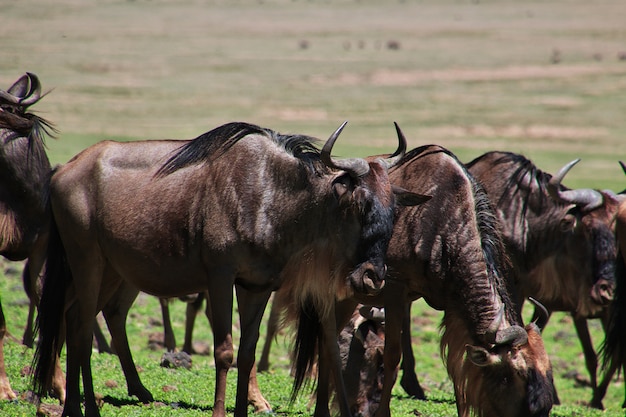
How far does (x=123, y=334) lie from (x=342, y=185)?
8.36ft

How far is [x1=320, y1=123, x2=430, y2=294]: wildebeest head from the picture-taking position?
6441 millimetres

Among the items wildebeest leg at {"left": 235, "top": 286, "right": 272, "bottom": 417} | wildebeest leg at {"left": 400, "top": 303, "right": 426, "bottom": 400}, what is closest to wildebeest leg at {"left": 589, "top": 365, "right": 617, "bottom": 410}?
wildebeest leg at {"left": 400, "top": 303, "right": 426, "bottom": 400}

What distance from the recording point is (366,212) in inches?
254

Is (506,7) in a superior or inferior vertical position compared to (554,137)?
superior

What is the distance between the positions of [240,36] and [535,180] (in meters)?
54.6

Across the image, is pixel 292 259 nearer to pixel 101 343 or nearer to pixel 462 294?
pixel 462 294

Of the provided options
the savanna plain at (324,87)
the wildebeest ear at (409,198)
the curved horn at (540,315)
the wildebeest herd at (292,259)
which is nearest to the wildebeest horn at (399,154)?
the wildebeest herd at (292,259)

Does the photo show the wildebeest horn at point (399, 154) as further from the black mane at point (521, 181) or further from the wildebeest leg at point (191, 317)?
the wildebeest leg at point (191, 317)

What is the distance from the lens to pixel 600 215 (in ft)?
31.7

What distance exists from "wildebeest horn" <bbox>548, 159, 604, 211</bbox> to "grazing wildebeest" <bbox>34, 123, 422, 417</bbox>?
2.77m

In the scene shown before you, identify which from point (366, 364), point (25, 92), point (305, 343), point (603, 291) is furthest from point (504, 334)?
point (25, 92)

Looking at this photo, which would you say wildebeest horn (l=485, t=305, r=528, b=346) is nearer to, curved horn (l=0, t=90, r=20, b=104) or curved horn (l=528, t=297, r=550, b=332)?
curved horn (l=528, t=297, r=550, b=332)

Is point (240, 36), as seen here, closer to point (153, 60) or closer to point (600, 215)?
point (153, 60)

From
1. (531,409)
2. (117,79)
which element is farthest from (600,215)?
(117,79)
